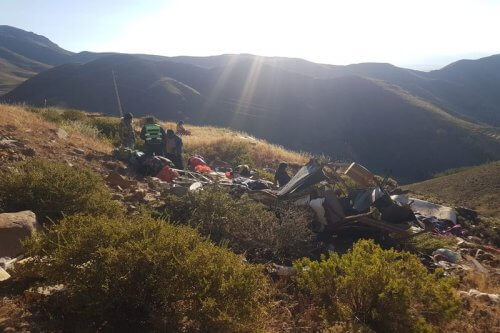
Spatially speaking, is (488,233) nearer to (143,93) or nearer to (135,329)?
(135,329)

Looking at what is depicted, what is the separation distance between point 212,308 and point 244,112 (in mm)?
75877

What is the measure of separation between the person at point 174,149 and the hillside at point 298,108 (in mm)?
52833

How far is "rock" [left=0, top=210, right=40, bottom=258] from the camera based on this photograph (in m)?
4.21

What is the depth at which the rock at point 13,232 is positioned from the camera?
421cm

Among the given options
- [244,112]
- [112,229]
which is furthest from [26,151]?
[244,112]

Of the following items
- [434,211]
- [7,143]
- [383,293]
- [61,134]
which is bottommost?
[434,211]

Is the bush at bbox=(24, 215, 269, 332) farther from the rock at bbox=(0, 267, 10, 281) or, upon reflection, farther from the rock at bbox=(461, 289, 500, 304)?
the rock at bbox=(461, 289, 500, 304)

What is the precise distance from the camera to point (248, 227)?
589cm

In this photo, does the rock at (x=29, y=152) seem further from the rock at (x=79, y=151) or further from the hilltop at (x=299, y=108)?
the hilltop at (x=299, y=108)

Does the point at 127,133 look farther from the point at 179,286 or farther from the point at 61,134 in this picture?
the point at 179,286

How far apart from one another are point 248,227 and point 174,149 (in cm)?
661

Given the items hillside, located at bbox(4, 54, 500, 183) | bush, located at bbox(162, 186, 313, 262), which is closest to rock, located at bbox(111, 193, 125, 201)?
bush, located at bbox(162, 186, 313, 262)

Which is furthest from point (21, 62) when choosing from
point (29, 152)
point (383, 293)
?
point (383, 293)

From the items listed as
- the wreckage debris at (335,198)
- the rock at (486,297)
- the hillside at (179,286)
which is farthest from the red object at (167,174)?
the rock at (486,297)
